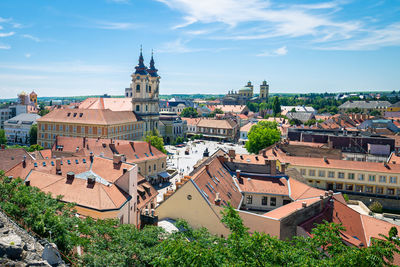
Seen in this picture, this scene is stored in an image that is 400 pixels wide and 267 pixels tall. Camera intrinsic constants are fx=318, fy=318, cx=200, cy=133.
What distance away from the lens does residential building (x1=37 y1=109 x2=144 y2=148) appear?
2645 inches

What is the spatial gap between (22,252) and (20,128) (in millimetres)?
106621

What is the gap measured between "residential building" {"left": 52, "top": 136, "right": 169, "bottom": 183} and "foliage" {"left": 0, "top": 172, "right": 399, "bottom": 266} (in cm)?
2647

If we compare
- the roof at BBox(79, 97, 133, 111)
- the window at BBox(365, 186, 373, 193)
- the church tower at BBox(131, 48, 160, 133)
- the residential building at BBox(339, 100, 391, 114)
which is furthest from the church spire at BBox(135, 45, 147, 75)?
the residential building at BBox(339, 100, 391, 114)

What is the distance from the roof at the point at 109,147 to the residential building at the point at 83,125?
716 inches

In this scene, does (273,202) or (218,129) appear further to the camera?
(218,129)

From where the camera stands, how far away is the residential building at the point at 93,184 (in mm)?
22408

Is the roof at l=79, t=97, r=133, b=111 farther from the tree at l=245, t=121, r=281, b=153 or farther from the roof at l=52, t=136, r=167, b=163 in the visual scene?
the roof at l=52, t=136, r=167, b=163

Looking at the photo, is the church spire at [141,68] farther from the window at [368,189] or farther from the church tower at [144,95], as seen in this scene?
the window at [368,189]

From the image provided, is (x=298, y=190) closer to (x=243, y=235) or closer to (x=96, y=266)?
(x=243, y=235)

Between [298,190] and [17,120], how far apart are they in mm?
101468

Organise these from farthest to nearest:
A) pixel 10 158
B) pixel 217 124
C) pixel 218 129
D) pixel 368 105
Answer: pixel 368 105 < pixel 217 124 < pixel 218 129 < pixel 10 158

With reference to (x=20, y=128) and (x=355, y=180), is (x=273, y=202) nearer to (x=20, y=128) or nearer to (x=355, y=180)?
(x=355, y=180)

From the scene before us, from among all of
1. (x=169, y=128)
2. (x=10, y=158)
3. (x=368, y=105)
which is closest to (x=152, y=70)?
(x=169, y=128)

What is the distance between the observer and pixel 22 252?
9.48m
